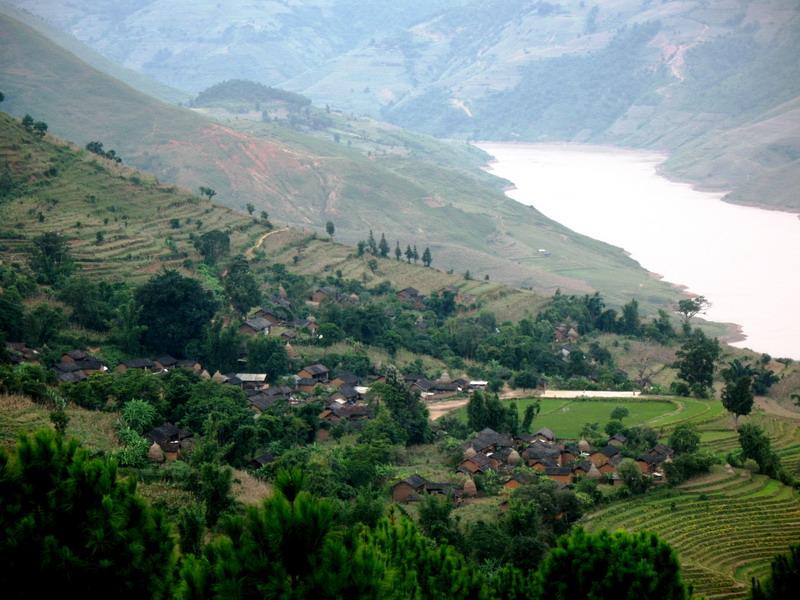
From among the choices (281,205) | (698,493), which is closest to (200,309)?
(698,493)

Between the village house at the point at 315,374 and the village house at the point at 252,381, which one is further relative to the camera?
the village house at the point at 315,374

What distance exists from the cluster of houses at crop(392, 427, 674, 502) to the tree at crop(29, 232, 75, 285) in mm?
20551

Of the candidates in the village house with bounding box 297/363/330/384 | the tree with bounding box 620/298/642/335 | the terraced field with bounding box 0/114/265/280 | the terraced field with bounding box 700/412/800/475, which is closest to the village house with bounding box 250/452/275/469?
the village house with bounding box 297/363/330/384

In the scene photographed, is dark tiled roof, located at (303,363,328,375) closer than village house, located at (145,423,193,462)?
No

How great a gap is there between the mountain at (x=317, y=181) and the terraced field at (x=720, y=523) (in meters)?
45.3

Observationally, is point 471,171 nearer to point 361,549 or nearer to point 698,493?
point 698,493

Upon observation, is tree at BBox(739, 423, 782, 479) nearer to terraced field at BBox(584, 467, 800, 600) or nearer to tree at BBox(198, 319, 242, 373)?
terraced field at BBox(584, 467, 800, 600)

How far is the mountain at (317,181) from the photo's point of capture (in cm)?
8544

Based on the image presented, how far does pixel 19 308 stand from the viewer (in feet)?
126

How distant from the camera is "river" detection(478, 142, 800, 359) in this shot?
7062 cm

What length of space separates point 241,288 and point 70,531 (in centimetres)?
3823

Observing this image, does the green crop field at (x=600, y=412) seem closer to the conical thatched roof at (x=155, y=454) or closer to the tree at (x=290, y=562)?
the conical thatched roof at (x=155, y=454)

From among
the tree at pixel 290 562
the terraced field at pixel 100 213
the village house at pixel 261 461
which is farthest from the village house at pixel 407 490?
the terraced field at pixel 100 213

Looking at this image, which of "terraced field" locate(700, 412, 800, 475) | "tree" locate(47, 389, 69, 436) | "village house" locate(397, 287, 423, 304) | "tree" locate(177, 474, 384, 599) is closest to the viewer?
"tree" locate(177, 474, 384, 599)
